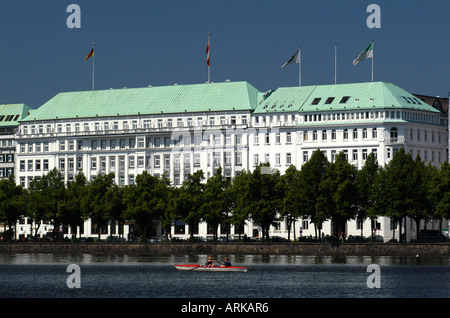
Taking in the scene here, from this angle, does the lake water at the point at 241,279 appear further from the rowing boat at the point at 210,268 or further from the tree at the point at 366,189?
the tree at the point at 366,189

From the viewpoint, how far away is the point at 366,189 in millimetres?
184250

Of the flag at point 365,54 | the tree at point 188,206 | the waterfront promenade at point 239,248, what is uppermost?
the flag at point 365,54

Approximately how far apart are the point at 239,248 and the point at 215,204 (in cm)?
1294

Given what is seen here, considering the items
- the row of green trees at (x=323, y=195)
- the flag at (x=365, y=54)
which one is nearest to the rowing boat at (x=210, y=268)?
the row of green trees at (x=323, y=195)

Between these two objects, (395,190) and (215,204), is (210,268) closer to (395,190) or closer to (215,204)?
(395,190)

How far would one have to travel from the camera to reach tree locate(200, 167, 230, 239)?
7682 inches

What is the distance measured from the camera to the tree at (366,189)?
18301cm

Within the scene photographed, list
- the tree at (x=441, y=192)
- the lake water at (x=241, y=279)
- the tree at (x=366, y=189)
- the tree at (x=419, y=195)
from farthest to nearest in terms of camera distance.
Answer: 1. the tree at (x=366, y=189)
2. the tree at (x=419, y=195)
3. the tree at (x=441, y=192)
4. the lake water at (x=241, y=279)

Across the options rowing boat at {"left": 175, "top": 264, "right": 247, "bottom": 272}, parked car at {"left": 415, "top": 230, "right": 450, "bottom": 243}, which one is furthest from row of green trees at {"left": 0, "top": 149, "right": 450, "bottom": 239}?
rowing boat at {"left": 175, "top": 264, "right": 247, "bottom": 272}

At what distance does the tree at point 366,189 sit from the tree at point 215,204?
21.9 metres
